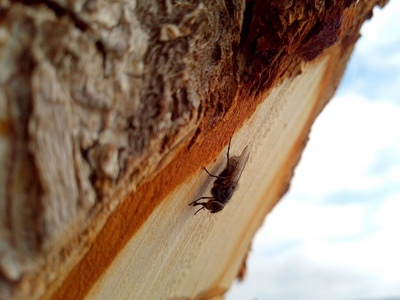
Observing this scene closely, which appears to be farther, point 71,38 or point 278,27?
point 278,27

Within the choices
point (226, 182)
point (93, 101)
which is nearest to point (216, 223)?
point (226, 182)

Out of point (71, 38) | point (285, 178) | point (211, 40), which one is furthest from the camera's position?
point (285, 178)

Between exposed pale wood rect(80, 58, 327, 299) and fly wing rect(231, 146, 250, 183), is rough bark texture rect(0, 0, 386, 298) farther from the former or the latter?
fly wing rect(231, 146, 250, 183)

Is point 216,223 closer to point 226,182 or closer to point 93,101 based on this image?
point 226,182

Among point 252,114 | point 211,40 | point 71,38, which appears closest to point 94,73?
point 71,38

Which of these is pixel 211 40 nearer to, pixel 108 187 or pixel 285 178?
pixel 108 187

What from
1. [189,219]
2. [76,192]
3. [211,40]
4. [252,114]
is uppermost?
[211,40]
